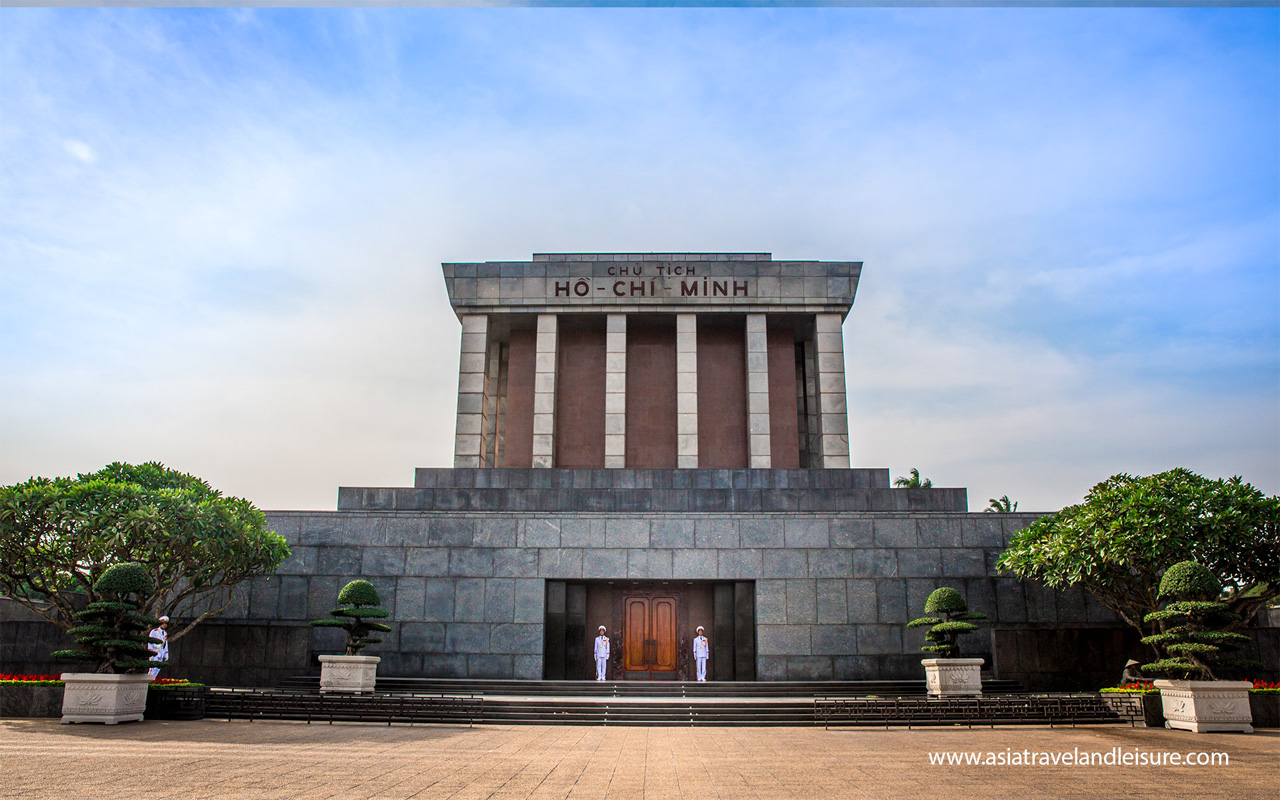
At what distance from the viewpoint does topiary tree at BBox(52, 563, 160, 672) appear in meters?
15.9

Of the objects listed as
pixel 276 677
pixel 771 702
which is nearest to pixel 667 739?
pixel 771 702

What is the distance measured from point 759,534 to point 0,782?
1627 cm

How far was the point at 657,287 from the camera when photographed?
29.8 metres

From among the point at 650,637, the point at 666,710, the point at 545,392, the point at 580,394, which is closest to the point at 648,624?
the point at 650,637

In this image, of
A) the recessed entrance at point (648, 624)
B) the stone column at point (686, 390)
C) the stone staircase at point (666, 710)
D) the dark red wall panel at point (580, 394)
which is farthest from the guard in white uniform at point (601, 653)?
the dark red wall panel at point (580, 394)

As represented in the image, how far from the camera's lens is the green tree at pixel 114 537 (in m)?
17.6

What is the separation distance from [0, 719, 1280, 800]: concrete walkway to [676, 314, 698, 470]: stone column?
43.6ft

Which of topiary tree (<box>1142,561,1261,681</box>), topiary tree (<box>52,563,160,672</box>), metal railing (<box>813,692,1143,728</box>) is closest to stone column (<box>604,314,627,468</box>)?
metal railing (<box>813,692,1143,728</box>)

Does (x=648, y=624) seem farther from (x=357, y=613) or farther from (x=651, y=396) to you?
(x=651, y=396)

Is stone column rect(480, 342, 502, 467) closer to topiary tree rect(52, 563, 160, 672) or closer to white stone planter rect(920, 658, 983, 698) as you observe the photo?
topiary tree rect(52, 563, 160, 672)

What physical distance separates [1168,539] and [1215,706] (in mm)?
3561

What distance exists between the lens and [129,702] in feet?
51.6

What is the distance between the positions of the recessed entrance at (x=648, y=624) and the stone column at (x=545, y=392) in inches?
259

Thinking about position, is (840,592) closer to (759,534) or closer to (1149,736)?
(759,534)
